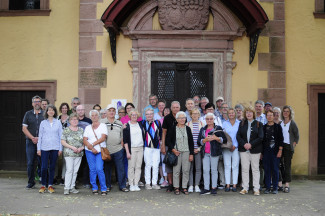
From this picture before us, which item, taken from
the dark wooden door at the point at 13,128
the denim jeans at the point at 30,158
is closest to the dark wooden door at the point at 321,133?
the denim jeans at the point at 30,158

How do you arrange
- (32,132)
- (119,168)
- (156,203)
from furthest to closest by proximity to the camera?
(32,132) → (119,168) → (156,203)

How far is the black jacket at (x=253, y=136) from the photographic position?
7.04 metres

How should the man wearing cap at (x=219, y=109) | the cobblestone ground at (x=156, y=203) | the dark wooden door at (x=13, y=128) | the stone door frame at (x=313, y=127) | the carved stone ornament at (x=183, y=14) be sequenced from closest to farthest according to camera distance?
1. the cobblestone ground at (x=156, y=203)
2. the man wearing cap at (x=219, y=109)
3. the carved stone ornament at (x=183, y=14)
4. the stone door frame at (x=313, y=127)
5. the dark wooden door at (x=13, y=128)

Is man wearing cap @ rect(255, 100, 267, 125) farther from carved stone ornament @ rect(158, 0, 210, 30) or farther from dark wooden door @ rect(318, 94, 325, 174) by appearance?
carved stone ornament @ rect(158, 0, 210, 30)

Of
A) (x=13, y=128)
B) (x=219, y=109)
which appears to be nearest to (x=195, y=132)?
(x=219, y=109)

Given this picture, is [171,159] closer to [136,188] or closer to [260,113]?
[136,188]

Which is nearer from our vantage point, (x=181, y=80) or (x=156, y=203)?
(x=156, y=203)

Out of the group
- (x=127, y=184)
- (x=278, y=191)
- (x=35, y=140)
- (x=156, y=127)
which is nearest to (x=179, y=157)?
(x=156, y=127)

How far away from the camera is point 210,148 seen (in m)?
7.14

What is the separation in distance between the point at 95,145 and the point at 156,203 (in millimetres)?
1726

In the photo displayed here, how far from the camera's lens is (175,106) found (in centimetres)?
733

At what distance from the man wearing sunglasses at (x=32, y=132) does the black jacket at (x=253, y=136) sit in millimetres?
4357

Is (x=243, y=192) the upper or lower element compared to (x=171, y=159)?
lower

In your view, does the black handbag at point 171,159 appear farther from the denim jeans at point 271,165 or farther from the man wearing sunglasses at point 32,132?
the man wearing sunglasses at point 32,132
